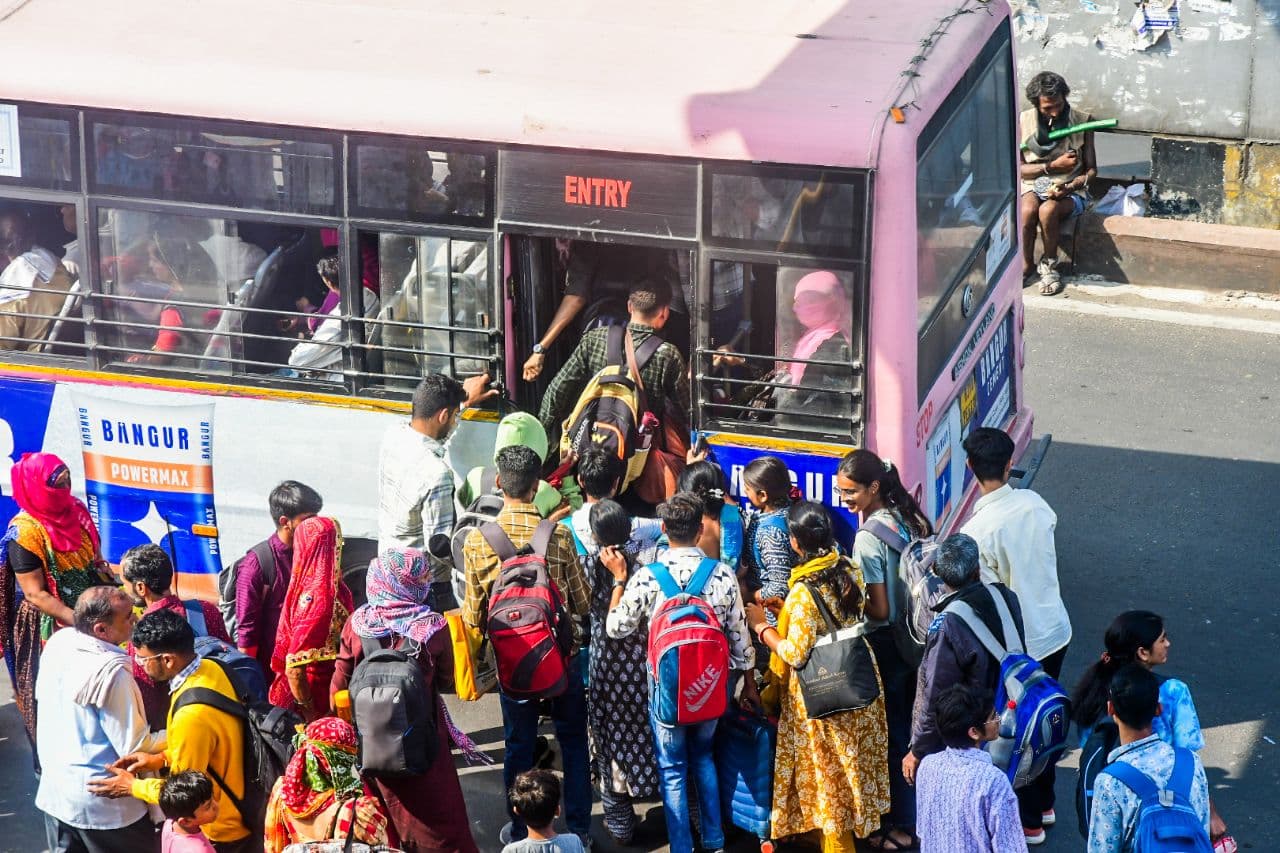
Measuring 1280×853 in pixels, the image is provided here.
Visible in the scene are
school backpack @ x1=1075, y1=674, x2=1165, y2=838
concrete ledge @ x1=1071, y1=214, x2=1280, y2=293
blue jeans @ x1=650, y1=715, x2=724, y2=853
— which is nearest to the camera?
school backpack @ x1=1075, y1=674, x2=1165, y2=838

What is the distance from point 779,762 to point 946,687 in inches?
33.1

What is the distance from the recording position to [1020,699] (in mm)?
5648

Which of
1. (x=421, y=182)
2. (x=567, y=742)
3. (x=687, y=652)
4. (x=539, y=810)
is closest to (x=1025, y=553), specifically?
(x=687, y=652)

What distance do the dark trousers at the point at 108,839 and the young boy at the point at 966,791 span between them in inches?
101

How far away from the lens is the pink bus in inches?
253

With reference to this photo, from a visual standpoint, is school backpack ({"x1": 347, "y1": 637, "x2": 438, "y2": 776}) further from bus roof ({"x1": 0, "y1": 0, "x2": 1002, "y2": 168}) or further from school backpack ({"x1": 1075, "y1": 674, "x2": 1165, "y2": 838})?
bus roof ({"x1": 0, "y1": 0, "x2": 1002, "y2": 168})

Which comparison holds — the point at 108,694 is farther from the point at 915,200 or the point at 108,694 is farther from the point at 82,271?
the point at 915,200

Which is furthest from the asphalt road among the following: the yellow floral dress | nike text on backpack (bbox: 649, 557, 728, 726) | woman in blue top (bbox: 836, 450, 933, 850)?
nike text on backpack (bbox: 649, 557, 728, 726)

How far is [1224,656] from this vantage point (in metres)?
7.58

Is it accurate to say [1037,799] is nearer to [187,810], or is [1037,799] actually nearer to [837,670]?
[837,670]

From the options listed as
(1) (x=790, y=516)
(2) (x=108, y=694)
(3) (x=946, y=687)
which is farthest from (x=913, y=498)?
(2) (x=108, y=694)

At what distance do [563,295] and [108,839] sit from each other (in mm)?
2978

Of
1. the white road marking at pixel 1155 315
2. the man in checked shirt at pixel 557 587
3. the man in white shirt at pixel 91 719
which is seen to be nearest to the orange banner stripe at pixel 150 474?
the man in checked shirt at pixel 557 587

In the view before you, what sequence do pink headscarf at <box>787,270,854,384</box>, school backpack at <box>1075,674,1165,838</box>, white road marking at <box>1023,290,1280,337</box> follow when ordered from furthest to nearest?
white road marking at <box>1023,290,1280,337</box> → pink headscarf at <box>787,270,854,384</box> → school backpack at <box>1075,674,1165,838</box>
